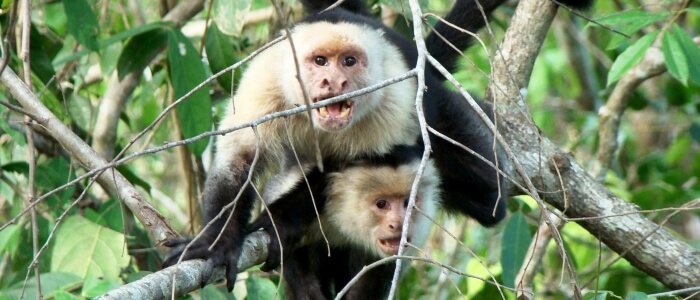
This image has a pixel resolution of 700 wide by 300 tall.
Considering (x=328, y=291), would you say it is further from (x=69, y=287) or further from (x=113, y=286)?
(x=113, y=286)

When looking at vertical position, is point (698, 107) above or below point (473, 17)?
below

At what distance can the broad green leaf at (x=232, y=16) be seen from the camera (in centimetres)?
350

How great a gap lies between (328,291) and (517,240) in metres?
0.91

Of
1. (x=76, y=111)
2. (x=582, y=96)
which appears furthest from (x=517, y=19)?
(x=582, y=96)

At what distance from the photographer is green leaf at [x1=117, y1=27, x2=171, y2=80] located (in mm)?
3725

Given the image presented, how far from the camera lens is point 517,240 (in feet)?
12.5

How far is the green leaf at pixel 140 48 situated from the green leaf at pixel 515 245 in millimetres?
1758

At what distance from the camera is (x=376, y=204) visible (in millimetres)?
3287

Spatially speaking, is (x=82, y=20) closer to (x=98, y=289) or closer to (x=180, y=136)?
(x=180, y=136)

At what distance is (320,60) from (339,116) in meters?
0.30

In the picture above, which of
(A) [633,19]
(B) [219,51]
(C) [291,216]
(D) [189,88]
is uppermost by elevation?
(A) [633,19]

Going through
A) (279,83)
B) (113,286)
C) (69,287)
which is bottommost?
(69,287)

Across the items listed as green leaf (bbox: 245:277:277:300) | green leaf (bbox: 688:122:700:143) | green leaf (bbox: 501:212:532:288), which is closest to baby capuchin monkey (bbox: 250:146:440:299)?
green leaf (bbox: 245:277:277:300)

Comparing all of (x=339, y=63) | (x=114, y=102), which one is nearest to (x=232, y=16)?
(x=339, y=63)
